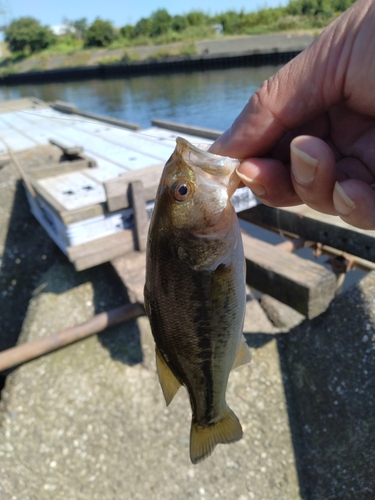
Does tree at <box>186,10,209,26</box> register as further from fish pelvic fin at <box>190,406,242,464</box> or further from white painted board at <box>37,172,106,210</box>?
fish pelvic fin at <box>190,406,242,464</box>

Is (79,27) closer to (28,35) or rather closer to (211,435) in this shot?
(28,35)

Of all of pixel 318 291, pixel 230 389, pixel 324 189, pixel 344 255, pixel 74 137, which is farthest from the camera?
pixel 74 137

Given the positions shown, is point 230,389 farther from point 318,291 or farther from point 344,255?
point 344,255

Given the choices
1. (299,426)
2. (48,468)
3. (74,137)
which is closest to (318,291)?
(299,426)

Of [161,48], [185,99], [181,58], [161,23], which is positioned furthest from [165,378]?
[161,23]

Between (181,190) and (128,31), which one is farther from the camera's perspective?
(128,31)

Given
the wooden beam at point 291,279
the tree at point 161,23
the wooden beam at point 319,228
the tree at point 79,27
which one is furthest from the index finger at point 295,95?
the tree at point 79,27

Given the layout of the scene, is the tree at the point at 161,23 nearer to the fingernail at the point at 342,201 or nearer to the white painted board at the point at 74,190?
the white painted board at the point at 74,190
